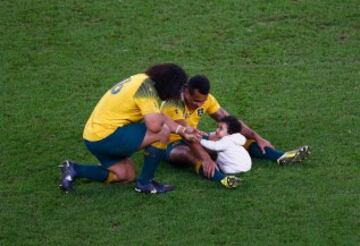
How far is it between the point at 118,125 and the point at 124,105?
7.6 inches

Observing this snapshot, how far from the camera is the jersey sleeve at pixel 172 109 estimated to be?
8018 millimetres

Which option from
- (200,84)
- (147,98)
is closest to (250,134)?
(200,84)

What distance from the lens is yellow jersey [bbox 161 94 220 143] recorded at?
8031 millimetres

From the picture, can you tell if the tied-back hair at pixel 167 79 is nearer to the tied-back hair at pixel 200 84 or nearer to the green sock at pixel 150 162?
the tied-back hair at pixel 200 84

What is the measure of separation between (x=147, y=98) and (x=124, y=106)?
9.9 inches

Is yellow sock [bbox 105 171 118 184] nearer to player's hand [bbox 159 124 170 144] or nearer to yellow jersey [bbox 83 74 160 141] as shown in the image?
yellow jersey [bbox 83 74 160 141]

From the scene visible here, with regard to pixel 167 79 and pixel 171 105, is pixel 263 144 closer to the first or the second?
pixel 171 105

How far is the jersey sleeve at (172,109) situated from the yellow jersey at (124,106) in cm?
49

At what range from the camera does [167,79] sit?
7.43m

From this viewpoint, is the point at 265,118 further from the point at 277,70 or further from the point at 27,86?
the point at 27,86

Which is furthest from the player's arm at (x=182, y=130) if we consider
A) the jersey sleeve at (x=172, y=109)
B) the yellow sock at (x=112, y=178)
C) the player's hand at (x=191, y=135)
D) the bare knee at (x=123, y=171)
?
the yellow sock at (x=112, y=178)

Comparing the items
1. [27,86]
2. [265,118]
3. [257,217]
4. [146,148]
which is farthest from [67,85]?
[257,217]

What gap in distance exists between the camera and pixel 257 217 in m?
7.09

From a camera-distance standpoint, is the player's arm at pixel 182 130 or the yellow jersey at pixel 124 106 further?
the player's arm at pixel 182 130
